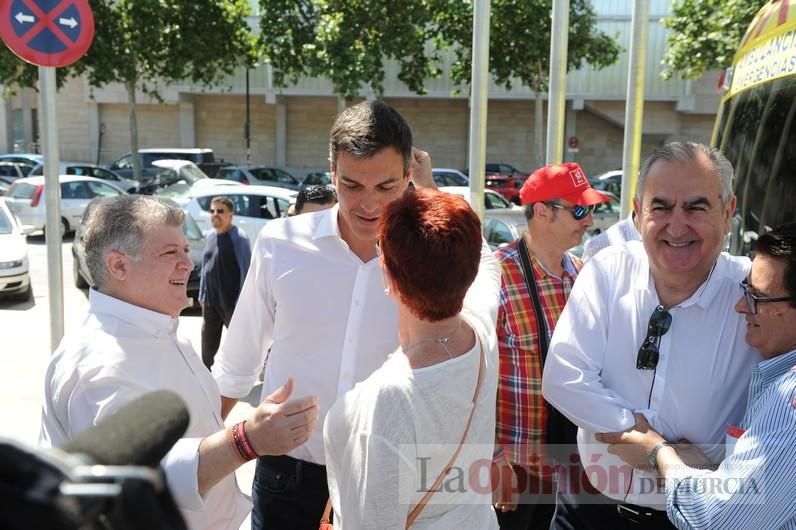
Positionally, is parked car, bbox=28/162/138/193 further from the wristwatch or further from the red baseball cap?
the wristwatch

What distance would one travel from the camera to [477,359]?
1907 millimetres

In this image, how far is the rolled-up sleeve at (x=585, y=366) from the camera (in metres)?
2.32

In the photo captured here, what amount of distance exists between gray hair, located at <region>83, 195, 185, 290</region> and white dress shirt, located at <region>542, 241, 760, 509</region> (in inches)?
52.6

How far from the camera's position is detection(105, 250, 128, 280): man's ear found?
7.39 feet

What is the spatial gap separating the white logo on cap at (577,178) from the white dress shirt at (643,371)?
4.01 feet

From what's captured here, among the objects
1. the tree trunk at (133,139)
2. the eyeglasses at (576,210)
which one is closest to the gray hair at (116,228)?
the eyeglasses at (576,210)

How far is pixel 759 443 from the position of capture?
73.4 inches

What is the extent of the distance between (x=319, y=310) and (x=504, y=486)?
118 cm

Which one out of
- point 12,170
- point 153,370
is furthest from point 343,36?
point 153,370

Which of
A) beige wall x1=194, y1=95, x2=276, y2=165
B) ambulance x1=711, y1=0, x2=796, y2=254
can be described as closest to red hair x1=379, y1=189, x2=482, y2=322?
ambulance x1=711, y1=0, x2=796, y2=254

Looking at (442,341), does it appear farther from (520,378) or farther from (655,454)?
(520,378)

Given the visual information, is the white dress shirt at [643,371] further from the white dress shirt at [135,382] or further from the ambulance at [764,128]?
the ambulance at [764,128]

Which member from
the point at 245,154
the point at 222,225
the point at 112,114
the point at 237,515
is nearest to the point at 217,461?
the point at 237,515

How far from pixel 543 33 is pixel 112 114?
21549 millimetres
